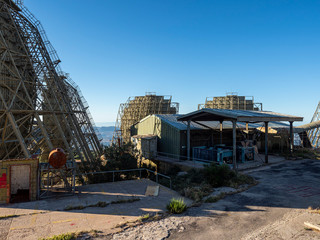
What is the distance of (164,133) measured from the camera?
26500 millimetres

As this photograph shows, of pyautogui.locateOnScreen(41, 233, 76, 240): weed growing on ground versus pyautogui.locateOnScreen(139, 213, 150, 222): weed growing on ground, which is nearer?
pyautogui.locateOnScreen(41, 233, 76, 240): weed growing on ground

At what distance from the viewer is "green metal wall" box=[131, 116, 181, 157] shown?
80.9ft

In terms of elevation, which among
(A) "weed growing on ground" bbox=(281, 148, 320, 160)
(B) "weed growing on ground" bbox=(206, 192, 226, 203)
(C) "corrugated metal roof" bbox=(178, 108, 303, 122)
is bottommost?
(B) "weed growing on ground" bbox=(206, 192, 226, 203)

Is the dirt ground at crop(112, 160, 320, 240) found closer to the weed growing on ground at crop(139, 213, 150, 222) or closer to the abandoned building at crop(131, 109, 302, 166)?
the weed growing on ground at crop(139, 213, 150, 222)

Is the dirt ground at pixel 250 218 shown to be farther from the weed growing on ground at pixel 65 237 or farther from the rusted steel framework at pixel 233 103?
the rusted steel framework at pixel 233 103

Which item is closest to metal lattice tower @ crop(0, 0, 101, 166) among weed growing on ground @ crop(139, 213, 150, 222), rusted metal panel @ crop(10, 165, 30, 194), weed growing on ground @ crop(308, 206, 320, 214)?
rusted metal panel @ crop(10, 165, 30, 194)

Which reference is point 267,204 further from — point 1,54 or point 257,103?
point 257,103

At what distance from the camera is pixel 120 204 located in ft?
37.8

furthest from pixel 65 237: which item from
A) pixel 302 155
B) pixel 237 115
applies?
pixel 302 155

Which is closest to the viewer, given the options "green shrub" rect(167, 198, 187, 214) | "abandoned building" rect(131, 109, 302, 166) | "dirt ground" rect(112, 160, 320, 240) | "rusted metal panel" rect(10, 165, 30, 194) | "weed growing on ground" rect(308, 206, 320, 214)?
"dirt ground" rect(112, 160, 320, 240)

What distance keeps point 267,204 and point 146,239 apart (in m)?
7.23

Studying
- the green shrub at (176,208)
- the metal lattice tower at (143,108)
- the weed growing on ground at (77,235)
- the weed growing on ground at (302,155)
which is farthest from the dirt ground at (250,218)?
the metal lattice tower at (143,108)

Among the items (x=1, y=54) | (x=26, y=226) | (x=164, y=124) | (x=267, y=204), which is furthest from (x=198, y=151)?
(x=1, y=54)

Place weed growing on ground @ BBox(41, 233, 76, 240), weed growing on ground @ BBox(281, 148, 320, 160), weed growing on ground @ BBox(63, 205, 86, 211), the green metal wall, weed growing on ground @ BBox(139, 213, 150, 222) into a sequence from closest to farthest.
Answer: weed growing on ground @ BBox(41, 233, 76, 240), weed growing on ground @ BBox(139, 213, 150, 222), weed growing on ground @ BBox(63, 205, 86, 211), the green metal wall, weed growing on ground @ BBox(281, 148, 320, 160)
